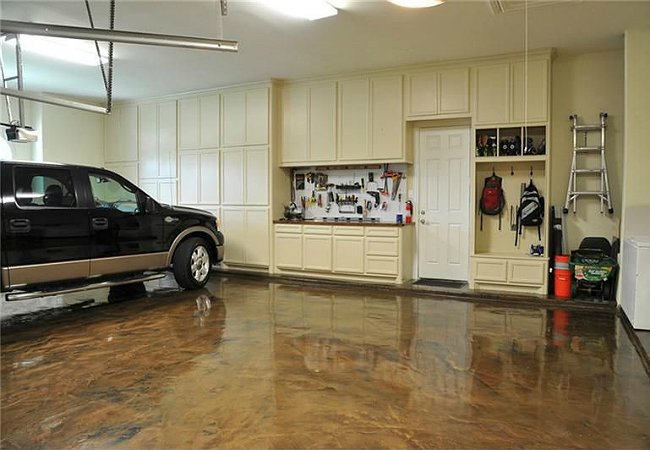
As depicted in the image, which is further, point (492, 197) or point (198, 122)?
point (198, 122)

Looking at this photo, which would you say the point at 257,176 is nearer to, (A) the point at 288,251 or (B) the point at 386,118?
(A) the point at 288,251

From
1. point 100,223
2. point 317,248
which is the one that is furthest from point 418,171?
point 100,223

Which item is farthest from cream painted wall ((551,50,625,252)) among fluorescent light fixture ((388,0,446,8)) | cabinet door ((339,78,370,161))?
fluorescent light fixture ((388,0,446,8))

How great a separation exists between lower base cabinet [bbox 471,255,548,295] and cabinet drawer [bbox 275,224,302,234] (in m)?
2.53

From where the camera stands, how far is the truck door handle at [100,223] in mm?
4908

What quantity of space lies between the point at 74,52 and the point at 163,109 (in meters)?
2.51

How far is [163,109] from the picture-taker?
27.3 feet

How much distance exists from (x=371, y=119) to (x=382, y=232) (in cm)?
157

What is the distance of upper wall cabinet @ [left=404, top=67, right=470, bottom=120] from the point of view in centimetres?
602

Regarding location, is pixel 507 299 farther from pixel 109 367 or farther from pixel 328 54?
pixel 109 367

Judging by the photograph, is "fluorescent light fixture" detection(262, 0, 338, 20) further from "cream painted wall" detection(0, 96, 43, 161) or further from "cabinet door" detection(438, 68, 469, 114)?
"cream painted wall" detection(0, 96, 43, 161)

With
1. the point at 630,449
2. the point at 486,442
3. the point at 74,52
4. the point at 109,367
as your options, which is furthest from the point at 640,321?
the point at 74,52

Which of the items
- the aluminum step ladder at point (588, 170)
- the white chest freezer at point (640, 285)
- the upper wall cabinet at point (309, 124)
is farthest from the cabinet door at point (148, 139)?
the white chest freezer at point (640, 285)

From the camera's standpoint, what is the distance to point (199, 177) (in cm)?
796
